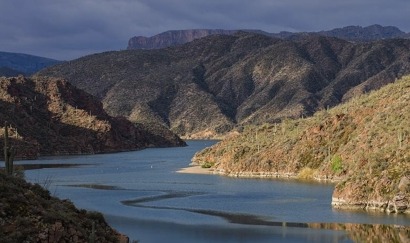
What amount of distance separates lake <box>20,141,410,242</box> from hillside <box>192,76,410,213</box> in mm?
3369

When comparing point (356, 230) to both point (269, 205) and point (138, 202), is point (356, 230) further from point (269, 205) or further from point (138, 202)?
point (138, 202)

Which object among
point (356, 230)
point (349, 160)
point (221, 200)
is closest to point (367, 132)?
point (349, 160)

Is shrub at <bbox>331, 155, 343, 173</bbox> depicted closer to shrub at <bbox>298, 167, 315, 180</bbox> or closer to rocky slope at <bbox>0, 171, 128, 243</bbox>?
shrub at <bbox>298, 167, 315, 180</bbox>

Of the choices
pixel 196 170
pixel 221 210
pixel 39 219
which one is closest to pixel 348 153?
pixel 221 210

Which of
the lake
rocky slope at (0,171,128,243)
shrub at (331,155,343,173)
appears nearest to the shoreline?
the lake

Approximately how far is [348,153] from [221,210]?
2960 cm

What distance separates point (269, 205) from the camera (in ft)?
244

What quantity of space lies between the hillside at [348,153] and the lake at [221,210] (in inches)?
133

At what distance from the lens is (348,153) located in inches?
3745

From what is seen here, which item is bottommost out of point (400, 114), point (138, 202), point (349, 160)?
point (138, 202)

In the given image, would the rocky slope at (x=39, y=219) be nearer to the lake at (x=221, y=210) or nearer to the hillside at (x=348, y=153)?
the lake at (x=221, y=210)

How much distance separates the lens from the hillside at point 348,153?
222 ft

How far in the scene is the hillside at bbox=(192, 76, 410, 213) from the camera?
67688 mm

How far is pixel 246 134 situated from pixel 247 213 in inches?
2986
